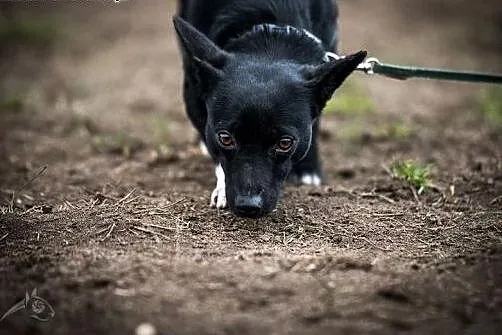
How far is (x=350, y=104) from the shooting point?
6680 millimetres

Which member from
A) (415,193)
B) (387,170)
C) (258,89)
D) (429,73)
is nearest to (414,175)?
(415,193)

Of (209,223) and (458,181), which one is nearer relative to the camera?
(209,223)

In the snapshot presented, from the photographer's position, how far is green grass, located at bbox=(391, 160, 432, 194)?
4.49 m

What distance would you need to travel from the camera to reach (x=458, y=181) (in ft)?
15.4

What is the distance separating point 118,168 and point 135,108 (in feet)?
5.89

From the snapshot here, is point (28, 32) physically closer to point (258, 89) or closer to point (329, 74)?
point (258, 89)

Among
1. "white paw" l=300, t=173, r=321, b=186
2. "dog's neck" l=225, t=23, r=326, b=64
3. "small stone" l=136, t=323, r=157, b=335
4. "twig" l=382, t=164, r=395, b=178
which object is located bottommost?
"white paw" l=300, t=173, r=321, b=186

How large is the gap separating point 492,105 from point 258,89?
343 centimetres

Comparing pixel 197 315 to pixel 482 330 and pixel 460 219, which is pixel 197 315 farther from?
pixel 460 219

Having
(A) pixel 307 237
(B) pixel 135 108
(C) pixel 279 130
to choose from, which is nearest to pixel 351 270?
(A) pixel 307 237

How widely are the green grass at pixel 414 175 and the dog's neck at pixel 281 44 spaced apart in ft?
2.95

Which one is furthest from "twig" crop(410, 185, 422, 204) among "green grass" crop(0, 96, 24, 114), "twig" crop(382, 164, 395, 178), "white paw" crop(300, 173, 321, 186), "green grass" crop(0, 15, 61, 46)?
"green grass" crop(0, 15, 61, 46)

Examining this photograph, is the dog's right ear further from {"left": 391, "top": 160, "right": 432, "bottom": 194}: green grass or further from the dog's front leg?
{"left": 391, "top": 160, "right": 432, "bottom": 194}: green grass

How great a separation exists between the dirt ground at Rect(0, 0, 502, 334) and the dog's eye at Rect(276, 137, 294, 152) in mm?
389
